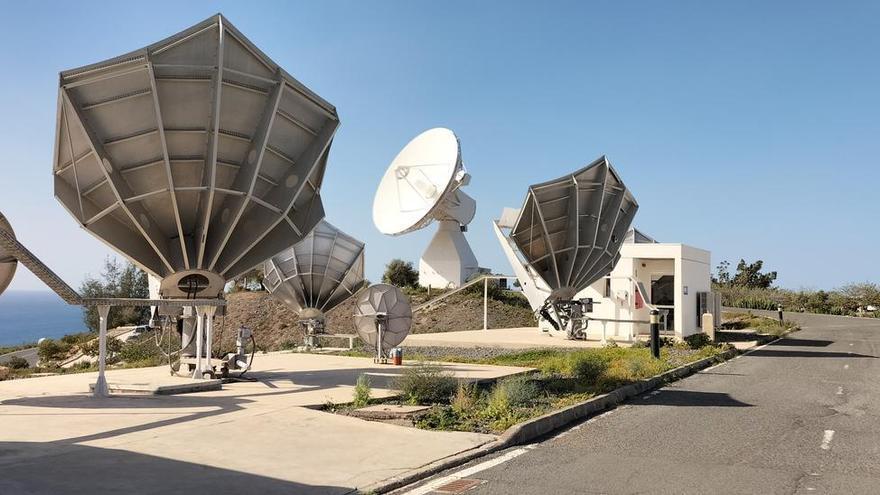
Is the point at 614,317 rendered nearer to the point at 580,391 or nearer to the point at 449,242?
the point at 580,391

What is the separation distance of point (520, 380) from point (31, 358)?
44533mm

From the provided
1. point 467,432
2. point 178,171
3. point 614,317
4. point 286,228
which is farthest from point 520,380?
point 614,317

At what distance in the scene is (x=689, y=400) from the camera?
50.0ft

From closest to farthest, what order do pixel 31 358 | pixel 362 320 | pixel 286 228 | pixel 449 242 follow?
pixel 286 228
pixel 362 320
pixel 31 358
pixel 449 242

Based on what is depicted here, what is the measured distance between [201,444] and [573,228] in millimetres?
23628

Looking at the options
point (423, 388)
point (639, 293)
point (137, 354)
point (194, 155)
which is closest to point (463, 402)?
point (423, 388)

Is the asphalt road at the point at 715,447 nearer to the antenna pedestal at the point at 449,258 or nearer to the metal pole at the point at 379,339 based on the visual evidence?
the metal pole at the point at 379,339

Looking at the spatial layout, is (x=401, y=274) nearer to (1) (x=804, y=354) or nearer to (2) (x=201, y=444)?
(1) (x=804, y=354)

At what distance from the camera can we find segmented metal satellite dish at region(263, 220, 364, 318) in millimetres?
37125

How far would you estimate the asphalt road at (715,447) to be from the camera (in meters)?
8.05

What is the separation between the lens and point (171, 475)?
25.6 ft

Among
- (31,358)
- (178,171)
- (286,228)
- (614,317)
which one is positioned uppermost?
(178,171)

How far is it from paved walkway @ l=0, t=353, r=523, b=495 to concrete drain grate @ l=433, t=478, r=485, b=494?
2.32ft

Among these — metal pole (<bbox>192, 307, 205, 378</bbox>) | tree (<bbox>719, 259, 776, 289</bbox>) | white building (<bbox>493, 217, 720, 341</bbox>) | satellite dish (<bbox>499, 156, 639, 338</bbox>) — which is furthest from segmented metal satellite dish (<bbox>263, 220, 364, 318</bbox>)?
tree (<bbox>719, 259, 776, 289</bbox>)
